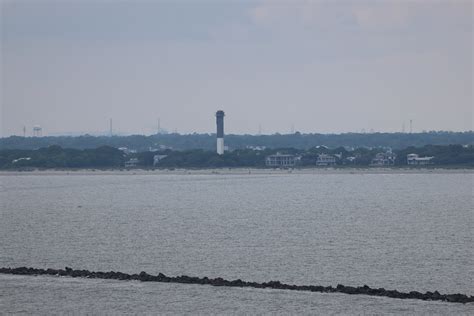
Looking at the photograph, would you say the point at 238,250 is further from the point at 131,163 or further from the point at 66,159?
the point at 131,163

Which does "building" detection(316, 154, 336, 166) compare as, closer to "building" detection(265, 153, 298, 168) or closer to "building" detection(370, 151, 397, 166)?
"building" detection(265, 153, 298, 168)

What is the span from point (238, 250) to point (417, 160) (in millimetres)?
109231

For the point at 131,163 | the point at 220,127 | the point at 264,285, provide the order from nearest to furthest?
1. the point at 264,285
2. the point at 220,127
3. the point at 131,163

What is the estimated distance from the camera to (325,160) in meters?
149

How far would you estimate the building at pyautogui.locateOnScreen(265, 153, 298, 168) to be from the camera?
148625 millimetres

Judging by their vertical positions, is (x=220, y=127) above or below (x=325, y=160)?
above

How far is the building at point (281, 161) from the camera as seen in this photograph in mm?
148625

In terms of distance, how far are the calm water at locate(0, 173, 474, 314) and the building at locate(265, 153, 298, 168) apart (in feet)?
263

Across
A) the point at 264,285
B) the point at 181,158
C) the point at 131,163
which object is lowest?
the point at 264,285

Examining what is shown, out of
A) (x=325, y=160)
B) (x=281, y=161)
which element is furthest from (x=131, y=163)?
(x=325, y=160)

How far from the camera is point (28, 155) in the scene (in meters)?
148

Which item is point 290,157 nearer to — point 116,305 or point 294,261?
point 294,261

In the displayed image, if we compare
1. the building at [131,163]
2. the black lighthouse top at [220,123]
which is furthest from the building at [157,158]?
the black lighthouse top at [220,123]

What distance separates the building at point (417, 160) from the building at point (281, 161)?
1872 centimetres
